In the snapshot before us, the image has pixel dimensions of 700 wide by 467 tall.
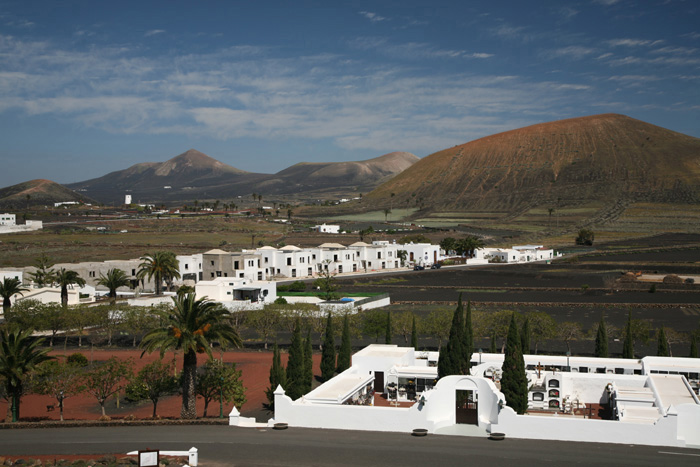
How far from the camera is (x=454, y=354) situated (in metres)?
30.3

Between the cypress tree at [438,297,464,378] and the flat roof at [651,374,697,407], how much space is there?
8361mm

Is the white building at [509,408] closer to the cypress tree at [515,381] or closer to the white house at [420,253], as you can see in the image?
the cypress tree at [515,381]

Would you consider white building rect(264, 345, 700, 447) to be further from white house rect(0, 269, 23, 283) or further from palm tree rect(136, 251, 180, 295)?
white house rect(0, 269, 23, 283)

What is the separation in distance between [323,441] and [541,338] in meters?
24.4

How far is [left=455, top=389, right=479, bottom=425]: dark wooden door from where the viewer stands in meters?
25.0

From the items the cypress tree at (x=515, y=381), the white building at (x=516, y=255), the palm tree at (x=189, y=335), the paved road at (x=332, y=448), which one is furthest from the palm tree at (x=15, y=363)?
the white building at (x=516, y=255)

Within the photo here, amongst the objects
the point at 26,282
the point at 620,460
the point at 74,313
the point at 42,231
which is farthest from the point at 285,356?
the point at 42,231

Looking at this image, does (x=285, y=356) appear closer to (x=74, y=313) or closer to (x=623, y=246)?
(x=74, y=313)

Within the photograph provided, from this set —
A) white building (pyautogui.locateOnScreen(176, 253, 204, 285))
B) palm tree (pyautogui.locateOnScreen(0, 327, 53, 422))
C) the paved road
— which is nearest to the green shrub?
palm tree (pyautogui.locateOnScreen(0, 327, 53, 422))

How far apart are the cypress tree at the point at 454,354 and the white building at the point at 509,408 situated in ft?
3.31

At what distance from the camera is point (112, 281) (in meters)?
63.3

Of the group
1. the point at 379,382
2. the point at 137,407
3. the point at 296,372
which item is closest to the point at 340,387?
the point at 296,372

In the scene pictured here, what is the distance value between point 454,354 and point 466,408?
195 inches

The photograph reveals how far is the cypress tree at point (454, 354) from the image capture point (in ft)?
98.7
